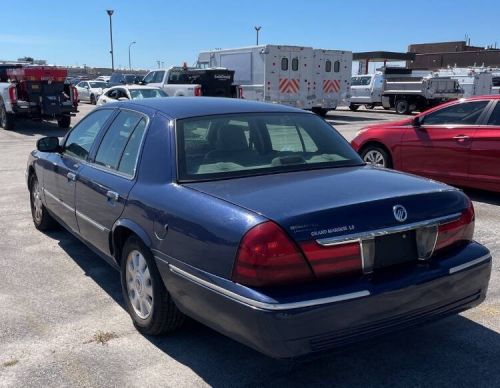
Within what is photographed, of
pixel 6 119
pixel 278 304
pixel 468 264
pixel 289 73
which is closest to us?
pixel 278 304

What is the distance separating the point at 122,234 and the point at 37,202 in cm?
266

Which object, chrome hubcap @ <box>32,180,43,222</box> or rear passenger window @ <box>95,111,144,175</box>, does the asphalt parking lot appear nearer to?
rear passenger window @ <box>95,111,144,175</box>

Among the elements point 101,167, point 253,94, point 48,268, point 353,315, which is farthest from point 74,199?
point 253,94

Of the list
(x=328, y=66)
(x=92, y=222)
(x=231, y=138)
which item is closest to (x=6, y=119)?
(x=328, y=66)

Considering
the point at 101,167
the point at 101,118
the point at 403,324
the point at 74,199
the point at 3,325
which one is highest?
the point at 101,118

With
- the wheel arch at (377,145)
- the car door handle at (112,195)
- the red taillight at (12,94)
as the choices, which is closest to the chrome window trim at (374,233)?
the car door handle at (112,195)

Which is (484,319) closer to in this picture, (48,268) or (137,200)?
(137,200)

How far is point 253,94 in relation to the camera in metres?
22.0

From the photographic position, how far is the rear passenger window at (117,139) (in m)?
4.00

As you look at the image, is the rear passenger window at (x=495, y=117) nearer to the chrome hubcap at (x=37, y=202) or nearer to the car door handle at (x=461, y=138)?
the car door handle at (x=461, y=138)

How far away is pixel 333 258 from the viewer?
275 centimetres

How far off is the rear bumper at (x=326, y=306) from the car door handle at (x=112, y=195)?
0.76m

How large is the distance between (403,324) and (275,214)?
92cm

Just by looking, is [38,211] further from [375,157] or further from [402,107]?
[402,107]
